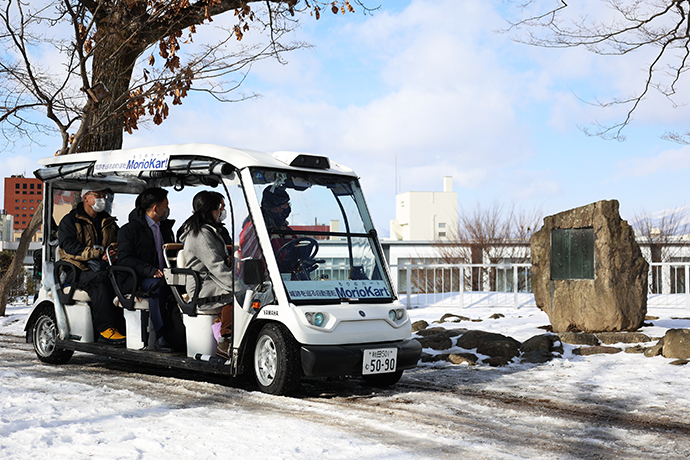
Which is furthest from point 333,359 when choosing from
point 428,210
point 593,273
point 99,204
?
point 428,210

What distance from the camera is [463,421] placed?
5.73 metres

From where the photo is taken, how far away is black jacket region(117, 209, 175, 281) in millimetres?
8117

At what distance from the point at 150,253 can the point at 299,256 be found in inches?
90.0

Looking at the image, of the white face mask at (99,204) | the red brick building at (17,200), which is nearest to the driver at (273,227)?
the white face mask at (99,204)

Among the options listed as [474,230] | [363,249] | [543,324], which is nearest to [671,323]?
[543,324]

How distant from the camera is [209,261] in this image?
24.4ft

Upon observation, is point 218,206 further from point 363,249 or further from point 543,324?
point 543,324

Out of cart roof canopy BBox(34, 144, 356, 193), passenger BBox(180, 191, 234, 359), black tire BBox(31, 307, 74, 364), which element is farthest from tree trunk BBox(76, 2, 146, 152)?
passenger BBox(180, 191, 234, 359)

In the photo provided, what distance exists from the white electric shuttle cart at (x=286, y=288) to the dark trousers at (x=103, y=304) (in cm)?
19

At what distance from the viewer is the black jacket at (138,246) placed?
812cm

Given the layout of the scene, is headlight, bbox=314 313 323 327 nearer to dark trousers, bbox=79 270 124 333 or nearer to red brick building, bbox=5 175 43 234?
dark trousers, bbox=79 270 124 333

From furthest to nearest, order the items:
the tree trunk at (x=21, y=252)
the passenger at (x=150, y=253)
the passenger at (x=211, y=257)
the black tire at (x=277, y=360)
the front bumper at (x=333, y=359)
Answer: the tree trunk at (x=21, y=252)
the passenger at (x=150, y=253)
the passenger at (x=211, y=257)
the black tire at (x=277, y=360)
the front bumper at (x=333, y=359)

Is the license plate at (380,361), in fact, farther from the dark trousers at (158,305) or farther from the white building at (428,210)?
the white building at (428,210)

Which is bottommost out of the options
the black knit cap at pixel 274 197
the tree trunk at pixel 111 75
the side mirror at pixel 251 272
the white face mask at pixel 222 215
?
the side mirror at pixel 251 272
